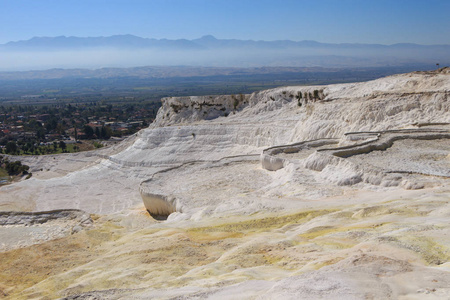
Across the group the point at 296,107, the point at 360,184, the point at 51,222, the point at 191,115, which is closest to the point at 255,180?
the point at 360,184

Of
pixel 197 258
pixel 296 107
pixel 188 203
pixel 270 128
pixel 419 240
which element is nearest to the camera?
pixel 419 240

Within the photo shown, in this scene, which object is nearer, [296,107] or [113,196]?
[113,196]

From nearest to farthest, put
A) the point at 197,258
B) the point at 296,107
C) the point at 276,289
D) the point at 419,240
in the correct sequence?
the point at 276,289, the point at 419,240, the point at 197,258, the point at 296,107

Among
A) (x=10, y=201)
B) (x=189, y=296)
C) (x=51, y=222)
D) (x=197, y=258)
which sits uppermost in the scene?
(x=189, y=296)

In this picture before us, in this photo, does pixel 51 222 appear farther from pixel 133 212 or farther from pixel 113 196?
pixel 113 196

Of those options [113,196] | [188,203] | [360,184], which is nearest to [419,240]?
[360,184]

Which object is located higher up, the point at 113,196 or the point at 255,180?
the point at 255,180

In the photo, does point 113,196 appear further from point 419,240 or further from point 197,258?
point 419,240
